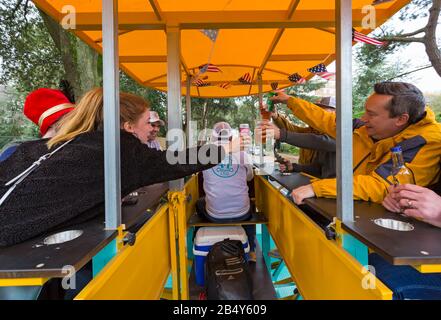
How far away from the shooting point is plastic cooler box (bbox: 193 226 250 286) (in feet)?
9.11

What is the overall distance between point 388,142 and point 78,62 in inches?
249

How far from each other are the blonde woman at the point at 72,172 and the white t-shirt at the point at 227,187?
4.54 ft

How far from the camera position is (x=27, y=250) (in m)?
1.06

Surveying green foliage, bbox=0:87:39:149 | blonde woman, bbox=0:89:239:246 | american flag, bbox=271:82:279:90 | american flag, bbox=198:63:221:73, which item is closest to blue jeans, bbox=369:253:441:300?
blonde woman, bbox=0:89:239:246

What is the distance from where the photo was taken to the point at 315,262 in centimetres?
158

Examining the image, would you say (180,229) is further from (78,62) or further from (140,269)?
(78,62)

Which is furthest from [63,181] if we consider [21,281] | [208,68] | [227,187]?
[208,68]

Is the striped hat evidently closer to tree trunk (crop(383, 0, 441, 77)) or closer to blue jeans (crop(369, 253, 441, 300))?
blue jeans (crop(369, 253, 441, 300))

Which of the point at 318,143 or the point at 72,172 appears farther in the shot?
the point at 318,143

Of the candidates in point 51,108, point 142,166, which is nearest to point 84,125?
point 142,166

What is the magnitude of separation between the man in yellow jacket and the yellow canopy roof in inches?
29.6

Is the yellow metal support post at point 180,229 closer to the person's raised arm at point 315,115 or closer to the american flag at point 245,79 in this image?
the person's raised arm at point 315,115
